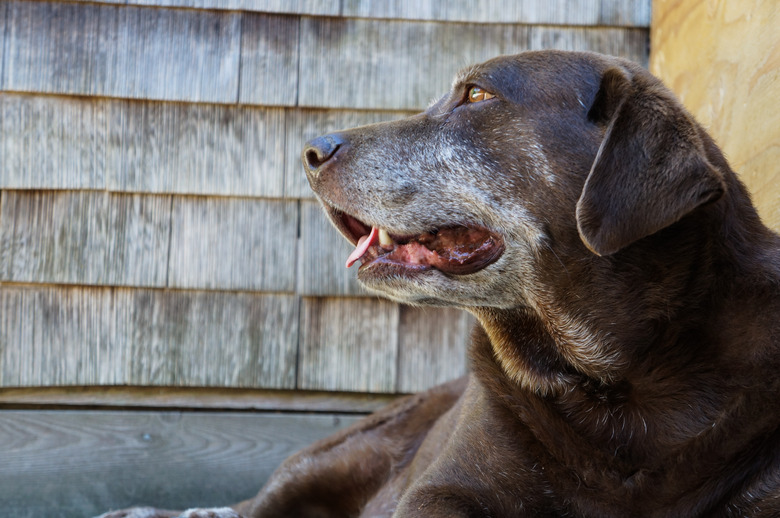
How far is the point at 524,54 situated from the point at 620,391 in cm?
105

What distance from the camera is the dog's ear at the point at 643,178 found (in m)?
1.87

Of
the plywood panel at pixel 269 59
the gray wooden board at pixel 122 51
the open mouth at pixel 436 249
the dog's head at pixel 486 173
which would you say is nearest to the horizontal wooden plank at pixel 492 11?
the plywood panel at pixel 269 59

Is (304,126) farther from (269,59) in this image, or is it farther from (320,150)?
(320,150)

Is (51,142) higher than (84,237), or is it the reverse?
(51,142)

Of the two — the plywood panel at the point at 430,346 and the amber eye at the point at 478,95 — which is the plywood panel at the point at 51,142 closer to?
the plywood panel at the point at 430,346

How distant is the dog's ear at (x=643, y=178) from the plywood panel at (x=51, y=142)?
2509 millimetres

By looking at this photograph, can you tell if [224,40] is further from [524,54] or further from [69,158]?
[524,54]

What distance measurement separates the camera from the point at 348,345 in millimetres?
3828

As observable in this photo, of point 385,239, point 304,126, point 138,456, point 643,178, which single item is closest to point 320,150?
point 385,239

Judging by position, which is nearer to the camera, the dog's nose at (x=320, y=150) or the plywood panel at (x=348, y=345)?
the dog's nose at (x=320, y=150)

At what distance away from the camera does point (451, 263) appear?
234 cm

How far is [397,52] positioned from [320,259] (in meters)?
1.04

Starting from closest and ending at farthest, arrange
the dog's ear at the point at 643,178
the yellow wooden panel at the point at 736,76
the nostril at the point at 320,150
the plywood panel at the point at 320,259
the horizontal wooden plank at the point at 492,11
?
the dog's ear at the point at 643,178 → the nostril at the point at 320,150 → the yellow wooden panel at the point at 736,76 → the horizontal wooden plank at the point at 492,11 → the plywood panel at the point at 320,259

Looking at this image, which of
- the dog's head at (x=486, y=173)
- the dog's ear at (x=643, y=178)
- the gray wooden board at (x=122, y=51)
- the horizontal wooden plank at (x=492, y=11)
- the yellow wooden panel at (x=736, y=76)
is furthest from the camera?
the horizontal wooden plank at (x=492, y=11)
